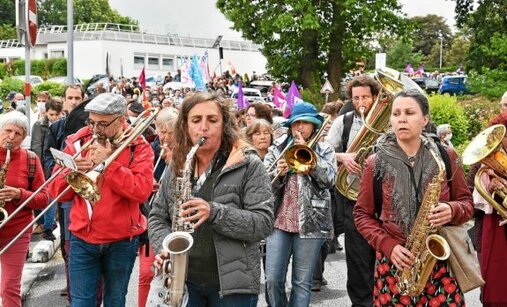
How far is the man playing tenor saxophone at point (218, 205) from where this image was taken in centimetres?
363

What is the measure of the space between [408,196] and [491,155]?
77 cm

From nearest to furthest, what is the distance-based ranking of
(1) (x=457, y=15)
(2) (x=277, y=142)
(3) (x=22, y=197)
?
(3) (x=22, y=197)
(2) (x=277, y=142)
(1) (x=457, y=15)

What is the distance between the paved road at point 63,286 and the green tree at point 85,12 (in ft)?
317

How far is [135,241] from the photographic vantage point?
16.6 feet

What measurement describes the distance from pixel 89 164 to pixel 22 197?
119 cm

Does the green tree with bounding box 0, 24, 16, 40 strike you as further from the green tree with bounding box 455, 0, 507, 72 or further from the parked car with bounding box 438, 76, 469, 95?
the green tree with bounding box 455, 0, 507, 72

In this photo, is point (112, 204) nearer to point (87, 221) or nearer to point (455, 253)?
point (87, 221)

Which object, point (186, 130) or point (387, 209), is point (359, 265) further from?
point (186, 130)

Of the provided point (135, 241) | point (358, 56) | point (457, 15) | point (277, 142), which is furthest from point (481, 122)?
point (457, 15)

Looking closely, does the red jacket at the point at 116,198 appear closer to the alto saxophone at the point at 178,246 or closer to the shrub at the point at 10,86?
the alto saxophone at the point at 178,246

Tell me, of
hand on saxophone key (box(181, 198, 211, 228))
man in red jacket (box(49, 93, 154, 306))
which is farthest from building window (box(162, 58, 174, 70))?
hand on saxophone key (box(181, 198, 211, 228))

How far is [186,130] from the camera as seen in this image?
388cm

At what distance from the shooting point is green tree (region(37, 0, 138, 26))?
333ft

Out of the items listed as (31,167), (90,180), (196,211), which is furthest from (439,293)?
(31,167)
